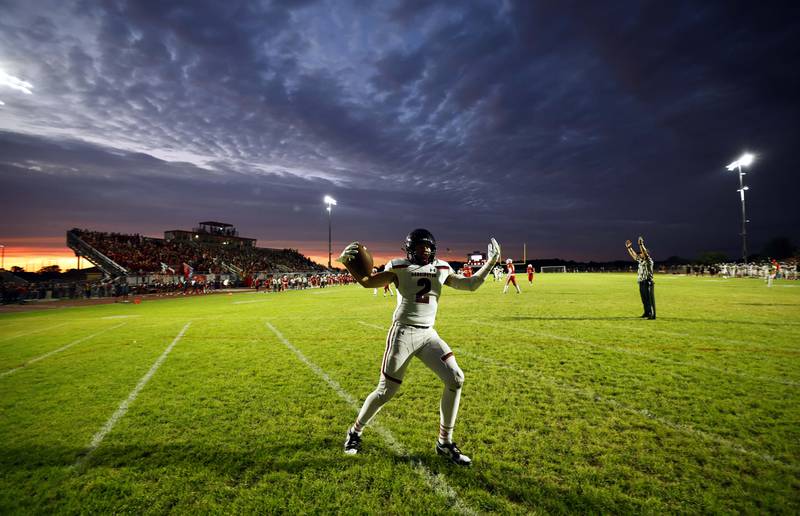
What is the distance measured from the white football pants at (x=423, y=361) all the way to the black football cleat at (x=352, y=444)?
104 millimetres

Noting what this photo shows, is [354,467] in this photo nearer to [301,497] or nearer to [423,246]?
[301,497]

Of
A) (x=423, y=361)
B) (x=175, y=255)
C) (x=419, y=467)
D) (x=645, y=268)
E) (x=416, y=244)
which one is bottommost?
(x=419, y=467)

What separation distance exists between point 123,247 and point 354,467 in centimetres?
5346

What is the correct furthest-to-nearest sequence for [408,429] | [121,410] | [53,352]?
[53,352] → [121,410] → [408,429]

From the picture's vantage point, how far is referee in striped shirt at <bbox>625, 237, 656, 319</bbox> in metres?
11.5

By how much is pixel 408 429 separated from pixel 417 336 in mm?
1354

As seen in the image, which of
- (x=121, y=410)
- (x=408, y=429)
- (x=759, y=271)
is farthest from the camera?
(x=759, y=271)

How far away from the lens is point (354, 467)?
3.59 meters

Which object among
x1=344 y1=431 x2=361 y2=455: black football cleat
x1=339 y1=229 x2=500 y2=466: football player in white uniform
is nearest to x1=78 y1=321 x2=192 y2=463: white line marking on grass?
x1=344 y1=431 x2=361 y2=455: black football cleat

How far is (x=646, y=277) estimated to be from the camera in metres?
11.6

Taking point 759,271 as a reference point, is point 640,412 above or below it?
below

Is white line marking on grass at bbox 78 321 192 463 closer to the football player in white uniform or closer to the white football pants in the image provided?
the football player in white uniform

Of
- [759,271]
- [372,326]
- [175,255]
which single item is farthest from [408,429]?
[759,271]

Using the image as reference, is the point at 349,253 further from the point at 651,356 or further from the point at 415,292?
the point at 651,356
